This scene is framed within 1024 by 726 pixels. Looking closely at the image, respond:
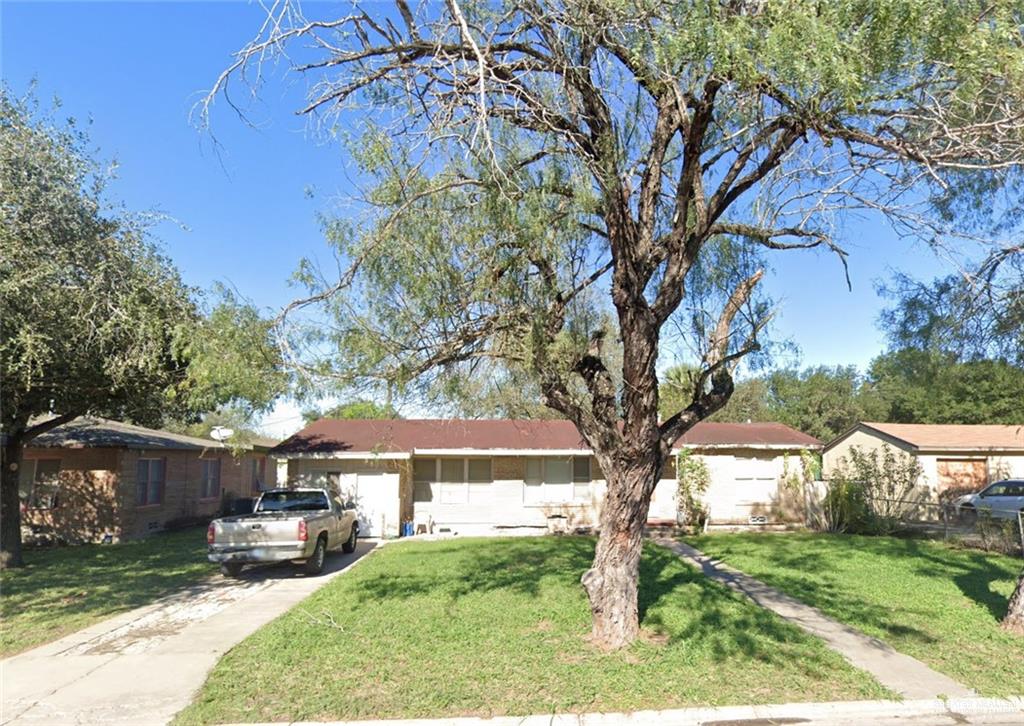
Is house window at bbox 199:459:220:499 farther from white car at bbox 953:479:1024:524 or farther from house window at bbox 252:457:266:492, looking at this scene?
white car at bbox 953:479:1024:524

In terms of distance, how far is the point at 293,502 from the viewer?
14.2m

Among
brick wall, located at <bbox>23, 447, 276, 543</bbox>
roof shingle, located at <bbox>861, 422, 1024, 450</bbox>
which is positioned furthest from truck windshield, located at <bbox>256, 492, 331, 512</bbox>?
roof shingle, located at <bbox>861, 422, 1024, 450</bbox>

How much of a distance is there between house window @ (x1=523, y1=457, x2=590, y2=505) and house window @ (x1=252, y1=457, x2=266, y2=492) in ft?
52.5

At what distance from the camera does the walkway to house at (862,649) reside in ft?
20.5

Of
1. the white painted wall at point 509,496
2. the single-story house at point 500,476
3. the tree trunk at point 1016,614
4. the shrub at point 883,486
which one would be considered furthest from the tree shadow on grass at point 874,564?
the single-story house at point 500,476

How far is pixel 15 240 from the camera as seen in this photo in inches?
345

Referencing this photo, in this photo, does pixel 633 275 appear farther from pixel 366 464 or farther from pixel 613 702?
pixel 366 464

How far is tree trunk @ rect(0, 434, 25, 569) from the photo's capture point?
43.4 ft

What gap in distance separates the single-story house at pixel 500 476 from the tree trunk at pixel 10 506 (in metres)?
6.57

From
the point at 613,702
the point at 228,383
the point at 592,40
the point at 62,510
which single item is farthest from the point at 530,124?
the point at 62,510

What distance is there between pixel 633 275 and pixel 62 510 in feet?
58.3

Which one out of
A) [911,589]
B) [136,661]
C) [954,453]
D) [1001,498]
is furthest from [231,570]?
[954,453]

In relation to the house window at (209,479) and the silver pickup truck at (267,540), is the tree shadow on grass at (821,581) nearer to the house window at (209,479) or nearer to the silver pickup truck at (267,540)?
the silver pickup truck at (267,540)

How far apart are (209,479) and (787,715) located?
23.6m
